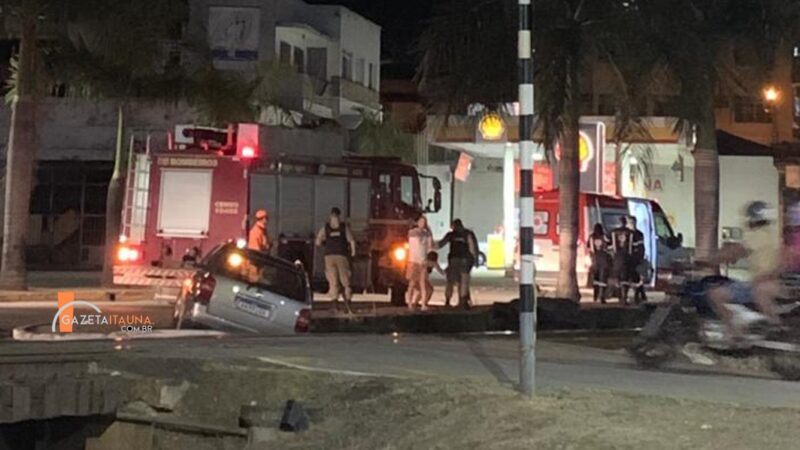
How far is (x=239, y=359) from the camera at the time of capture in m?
12.2

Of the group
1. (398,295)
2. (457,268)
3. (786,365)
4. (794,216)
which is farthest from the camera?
(398,295)

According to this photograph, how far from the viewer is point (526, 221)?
1019cm

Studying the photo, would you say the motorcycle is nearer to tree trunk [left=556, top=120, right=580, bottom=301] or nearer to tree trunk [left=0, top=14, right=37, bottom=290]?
tree trunk [left=556, top=120, right=580, bottom=301]

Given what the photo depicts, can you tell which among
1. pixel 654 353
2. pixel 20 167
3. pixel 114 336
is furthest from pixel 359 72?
pixel 654 353

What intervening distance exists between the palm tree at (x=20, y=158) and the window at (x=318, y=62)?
76.1 ft

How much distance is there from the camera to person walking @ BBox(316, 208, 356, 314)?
2172 cm

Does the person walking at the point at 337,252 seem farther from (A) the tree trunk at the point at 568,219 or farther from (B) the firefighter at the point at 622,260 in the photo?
(B) the firefighter at the point at 622,260

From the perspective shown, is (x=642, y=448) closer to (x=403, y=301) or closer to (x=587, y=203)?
(x=403, y=301)

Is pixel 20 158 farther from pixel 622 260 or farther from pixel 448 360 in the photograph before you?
→ pixel 448 360

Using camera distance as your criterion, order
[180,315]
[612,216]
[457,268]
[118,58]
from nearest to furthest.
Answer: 1. [180,315]
2. [457,268]
3. [118,58]
4. [612,216]

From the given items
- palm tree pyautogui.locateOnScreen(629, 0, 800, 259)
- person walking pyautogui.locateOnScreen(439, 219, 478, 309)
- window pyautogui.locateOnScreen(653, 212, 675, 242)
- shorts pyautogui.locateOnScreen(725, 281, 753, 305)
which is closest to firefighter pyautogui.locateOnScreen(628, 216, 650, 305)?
palm tree pyautogui.locateOnScreen(629, 0, 800, 259)

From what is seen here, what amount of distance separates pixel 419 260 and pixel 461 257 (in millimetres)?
898

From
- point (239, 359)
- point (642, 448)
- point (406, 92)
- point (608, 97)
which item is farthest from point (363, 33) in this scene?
point (642, 448)

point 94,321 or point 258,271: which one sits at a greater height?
point 258,271
